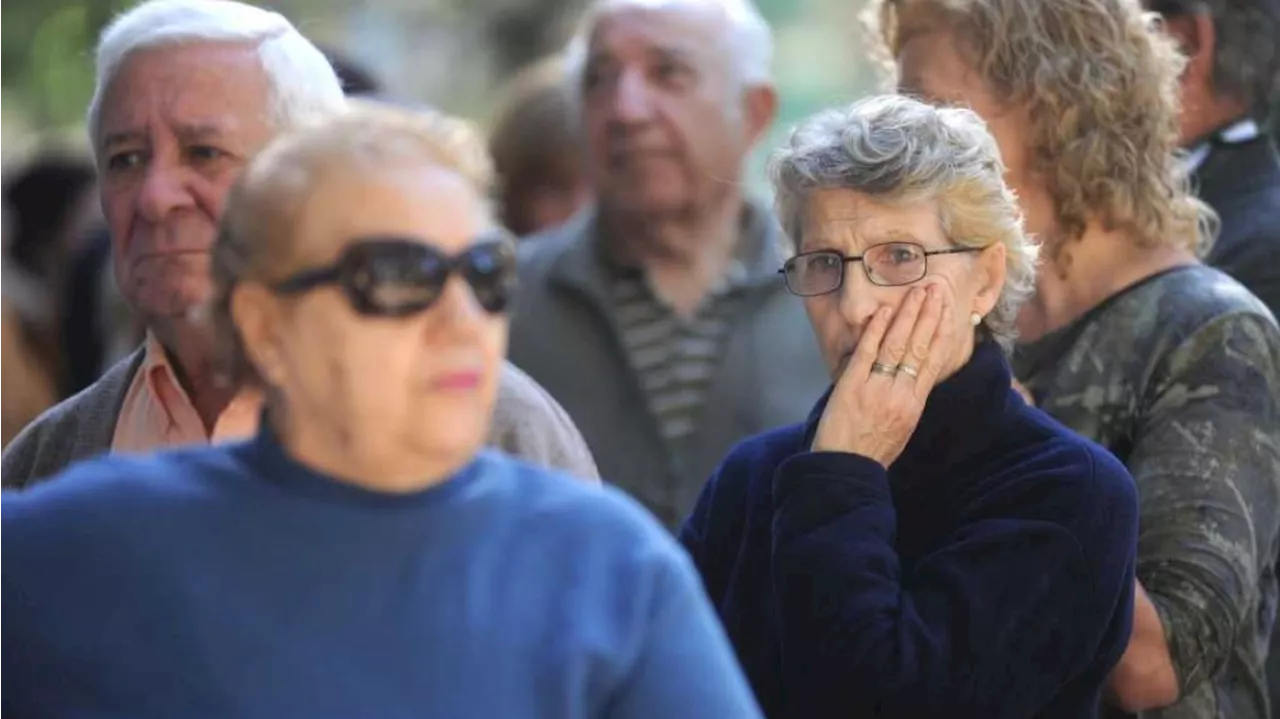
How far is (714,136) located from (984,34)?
2.58m

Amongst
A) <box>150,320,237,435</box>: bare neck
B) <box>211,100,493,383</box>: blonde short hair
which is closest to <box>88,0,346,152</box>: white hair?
<box>150,320,237,435</box>: bare neck

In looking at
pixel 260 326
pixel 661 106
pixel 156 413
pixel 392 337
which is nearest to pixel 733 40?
pixel 661 106

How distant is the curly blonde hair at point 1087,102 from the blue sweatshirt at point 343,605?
6.00 ft

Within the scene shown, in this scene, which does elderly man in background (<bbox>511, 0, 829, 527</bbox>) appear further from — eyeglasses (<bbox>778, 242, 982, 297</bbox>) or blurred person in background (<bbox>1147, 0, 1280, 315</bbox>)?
eyeglasses (<bbox>778, 242, 982, 297</bbox>)

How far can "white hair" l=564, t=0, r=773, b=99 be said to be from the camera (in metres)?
6.85

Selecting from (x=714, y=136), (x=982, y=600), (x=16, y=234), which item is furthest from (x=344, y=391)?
(x=16, y=234)

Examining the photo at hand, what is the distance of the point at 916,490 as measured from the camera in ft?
11.7

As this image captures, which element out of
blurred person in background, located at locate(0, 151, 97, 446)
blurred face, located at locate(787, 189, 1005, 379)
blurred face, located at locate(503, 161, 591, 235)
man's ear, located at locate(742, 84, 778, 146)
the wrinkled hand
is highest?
blurred face, located at locate(787, 189, 1005, 379)

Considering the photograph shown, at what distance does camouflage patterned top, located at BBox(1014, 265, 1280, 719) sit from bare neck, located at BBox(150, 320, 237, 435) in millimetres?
1432

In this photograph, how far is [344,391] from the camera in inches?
101

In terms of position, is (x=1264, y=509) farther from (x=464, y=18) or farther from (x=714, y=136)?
(x=464, y=18)

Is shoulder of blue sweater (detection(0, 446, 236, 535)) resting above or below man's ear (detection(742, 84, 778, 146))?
above

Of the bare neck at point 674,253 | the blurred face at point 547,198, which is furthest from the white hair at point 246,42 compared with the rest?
the blurred face at point 547,198

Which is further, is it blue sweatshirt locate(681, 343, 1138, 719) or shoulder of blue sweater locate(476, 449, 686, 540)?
blue sweatshirt locate(681, 343, 1138, 719)
